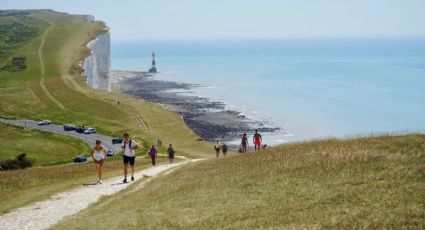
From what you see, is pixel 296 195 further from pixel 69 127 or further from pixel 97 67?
pixel 97 67

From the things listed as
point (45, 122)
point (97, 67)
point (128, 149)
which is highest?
point (97, 67)

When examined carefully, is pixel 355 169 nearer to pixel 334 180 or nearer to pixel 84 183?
pixel 334 180

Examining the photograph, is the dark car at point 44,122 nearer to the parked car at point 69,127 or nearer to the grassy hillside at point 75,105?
the grassy hillside at point 75,105

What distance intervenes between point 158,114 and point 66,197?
312ft

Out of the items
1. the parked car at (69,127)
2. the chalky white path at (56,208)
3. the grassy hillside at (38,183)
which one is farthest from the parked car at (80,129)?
the chalky white path at (56,208)

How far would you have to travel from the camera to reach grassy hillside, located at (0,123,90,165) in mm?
78019

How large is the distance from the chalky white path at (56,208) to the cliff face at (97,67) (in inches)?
5292

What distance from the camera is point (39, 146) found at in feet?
285

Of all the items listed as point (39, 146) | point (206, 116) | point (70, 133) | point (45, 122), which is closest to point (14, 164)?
point (39, 146)

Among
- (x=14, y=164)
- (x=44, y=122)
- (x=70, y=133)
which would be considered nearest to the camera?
(x=14, y=164)

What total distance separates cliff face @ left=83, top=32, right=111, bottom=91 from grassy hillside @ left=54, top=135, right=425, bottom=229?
13894 cm

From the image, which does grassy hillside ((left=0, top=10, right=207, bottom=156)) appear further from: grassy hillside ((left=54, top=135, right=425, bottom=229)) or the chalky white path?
grassy hillside ((left=54, top=135, right=425, bottom=229))

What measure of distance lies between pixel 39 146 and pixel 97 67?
4001 inches

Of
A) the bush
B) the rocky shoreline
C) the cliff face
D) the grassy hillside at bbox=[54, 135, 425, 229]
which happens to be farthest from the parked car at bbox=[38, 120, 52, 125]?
the grassy hillside at bbox=[54, 135, 425, 229]
